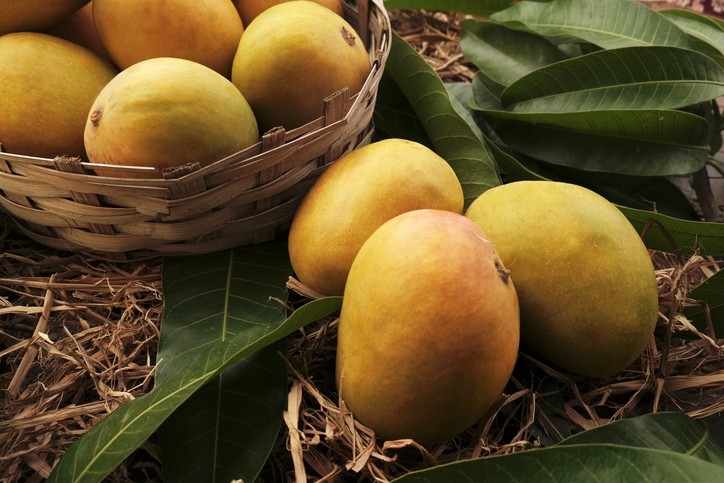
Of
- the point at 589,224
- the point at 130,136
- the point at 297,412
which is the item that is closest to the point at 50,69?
the point at 130,136

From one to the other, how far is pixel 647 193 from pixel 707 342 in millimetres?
332

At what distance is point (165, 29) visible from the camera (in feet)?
2.74

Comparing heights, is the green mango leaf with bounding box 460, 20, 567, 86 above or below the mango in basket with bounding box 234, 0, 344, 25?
below

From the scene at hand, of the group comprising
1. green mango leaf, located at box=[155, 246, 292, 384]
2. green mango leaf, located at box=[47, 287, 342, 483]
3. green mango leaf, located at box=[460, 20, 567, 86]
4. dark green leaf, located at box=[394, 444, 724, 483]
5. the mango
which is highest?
the mango

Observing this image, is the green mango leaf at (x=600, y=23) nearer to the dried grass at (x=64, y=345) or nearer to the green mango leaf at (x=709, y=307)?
the green mango leaf at (x=709, y=307)

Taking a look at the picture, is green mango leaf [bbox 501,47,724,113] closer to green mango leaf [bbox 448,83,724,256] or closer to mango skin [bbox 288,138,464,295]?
green mango leaf [bbox 448,83,724,256]

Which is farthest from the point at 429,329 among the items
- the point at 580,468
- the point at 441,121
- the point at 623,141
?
the point at 623,141

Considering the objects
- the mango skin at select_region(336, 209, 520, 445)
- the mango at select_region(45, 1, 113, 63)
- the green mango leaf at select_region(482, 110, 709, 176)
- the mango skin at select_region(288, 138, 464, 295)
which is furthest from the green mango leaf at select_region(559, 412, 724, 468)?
the mango at select_region(45, 1, 113, 63)

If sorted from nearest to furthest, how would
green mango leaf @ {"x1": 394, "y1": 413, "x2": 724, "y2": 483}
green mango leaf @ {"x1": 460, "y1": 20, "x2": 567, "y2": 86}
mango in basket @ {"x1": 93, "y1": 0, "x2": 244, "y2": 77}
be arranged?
green mango leaf @ {"x1": 394, "y1": 413, "x2": 724, "y2": 483} → mango in basket @ {"x1": 93, "y1": 0, "x2": 244, "y2": 77} → green mango leaf @ {"x1": 460, "y1": 20, "x2": 567, "y2": 86}

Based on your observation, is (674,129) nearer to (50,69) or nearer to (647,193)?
(647,193)

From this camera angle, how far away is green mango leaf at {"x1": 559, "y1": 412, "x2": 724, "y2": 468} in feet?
2.14

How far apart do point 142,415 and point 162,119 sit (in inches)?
12.3

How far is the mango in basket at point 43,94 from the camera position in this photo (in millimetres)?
800

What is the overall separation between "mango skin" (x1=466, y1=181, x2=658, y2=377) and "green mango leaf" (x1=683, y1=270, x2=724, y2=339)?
14cm
